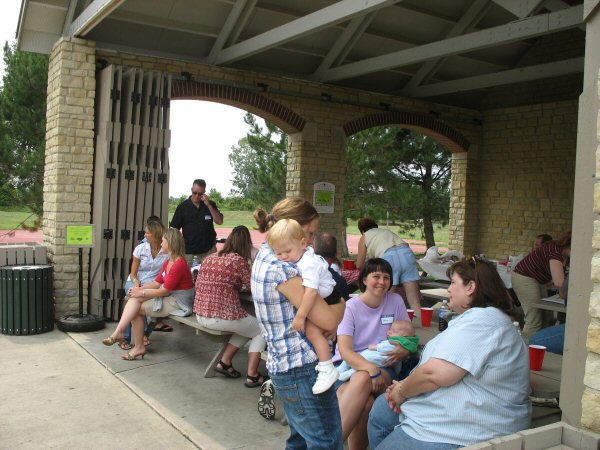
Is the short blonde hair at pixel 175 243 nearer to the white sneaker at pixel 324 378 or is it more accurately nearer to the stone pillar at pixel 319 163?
the white sneaker at pixel 324 378

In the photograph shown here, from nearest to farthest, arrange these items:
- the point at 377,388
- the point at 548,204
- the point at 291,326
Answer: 1. the point at 291,326
2. the point at 377,388
3. the point at 548,204

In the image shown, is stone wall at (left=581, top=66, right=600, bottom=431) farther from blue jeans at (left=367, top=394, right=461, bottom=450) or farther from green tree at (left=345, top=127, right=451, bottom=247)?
green tree at (left=345, top=127, right=451, bottom=247)

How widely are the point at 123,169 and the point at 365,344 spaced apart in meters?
4.34

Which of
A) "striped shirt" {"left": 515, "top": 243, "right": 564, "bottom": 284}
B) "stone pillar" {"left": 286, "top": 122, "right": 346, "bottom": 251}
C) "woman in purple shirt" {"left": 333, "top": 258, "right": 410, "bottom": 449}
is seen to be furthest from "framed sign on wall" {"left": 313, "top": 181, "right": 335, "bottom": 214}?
"woman in purple shirt" {"left": 333, "top": 258, "right": 410, "bottom": 449}

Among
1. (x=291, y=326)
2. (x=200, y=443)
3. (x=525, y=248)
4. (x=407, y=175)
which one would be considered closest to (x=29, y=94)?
(x=407, y=175)

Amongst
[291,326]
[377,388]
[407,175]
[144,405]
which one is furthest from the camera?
[407,175]

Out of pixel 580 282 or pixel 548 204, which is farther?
pixel 548 204

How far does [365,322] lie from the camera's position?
334 cm

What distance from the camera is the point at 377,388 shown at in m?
3.05

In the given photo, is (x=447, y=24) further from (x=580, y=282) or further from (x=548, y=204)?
(x=580, y=282)

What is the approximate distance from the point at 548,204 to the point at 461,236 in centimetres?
160

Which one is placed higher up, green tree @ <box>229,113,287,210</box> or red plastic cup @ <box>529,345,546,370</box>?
green tree @ <box>229,113,287,210</box>

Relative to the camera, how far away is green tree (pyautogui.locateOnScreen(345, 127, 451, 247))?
13594 mm

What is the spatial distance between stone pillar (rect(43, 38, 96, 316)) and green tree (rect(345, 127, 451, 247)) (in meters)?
8.26
